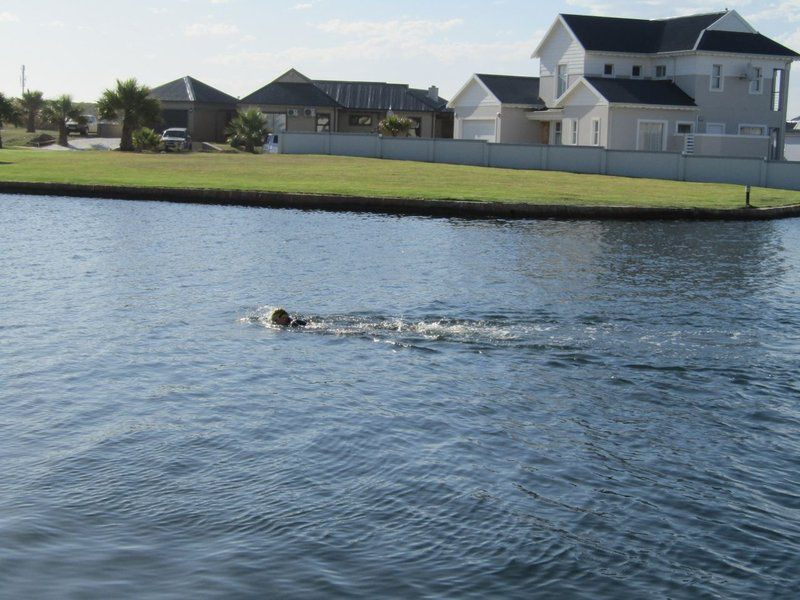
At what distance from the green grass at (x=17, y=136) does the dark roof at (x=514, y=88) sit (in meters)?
38.8

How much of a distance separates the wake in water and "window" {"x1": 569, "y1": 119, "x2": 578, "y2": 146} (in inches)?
1939

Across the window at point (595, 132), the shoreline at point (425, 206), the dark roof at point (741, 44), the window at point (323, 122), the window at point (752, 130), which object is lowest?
the shoreline at point (425, 206)

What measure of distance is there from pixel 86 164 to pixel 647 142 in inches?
1303

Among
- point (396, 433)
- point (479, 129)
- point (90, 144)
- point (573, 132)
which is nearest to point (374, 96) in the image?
point (479, 129)

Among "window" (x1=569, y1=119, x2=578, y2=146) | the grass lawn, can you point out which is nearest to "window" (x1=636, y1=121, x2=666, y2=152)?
"window" (x1=569, y1=119, x2=578, y2=146)

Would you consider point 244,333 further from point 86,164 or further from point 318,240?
point 86,164

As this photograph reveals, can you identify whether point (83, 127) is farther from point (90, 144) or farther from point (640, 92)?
point (640, 92)

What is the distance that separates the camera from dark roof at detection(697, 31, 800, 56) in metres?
66.9

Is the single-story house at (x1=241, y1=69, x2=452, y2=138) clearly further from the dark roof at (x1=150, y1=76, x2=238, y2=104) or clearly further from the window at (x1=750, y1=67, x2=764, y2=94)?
the window at (x1=750, y1=67, x2=764, y2=94)

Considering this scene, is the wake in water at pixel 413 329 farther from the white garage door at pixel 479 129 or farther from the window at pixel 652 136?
the white garage door at pixel 479 129

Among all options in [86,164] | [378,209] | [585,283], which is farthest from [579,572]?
[86,164]

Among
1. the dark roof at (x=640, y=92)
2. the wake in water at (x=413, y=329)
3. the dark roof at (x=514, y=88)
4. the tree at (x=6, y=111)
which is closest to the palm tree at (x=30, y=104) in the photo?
the tree at (x=6, y=111)

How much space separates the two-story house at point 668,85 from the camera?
6431 cm

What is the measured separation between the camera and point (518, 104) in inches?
2844
